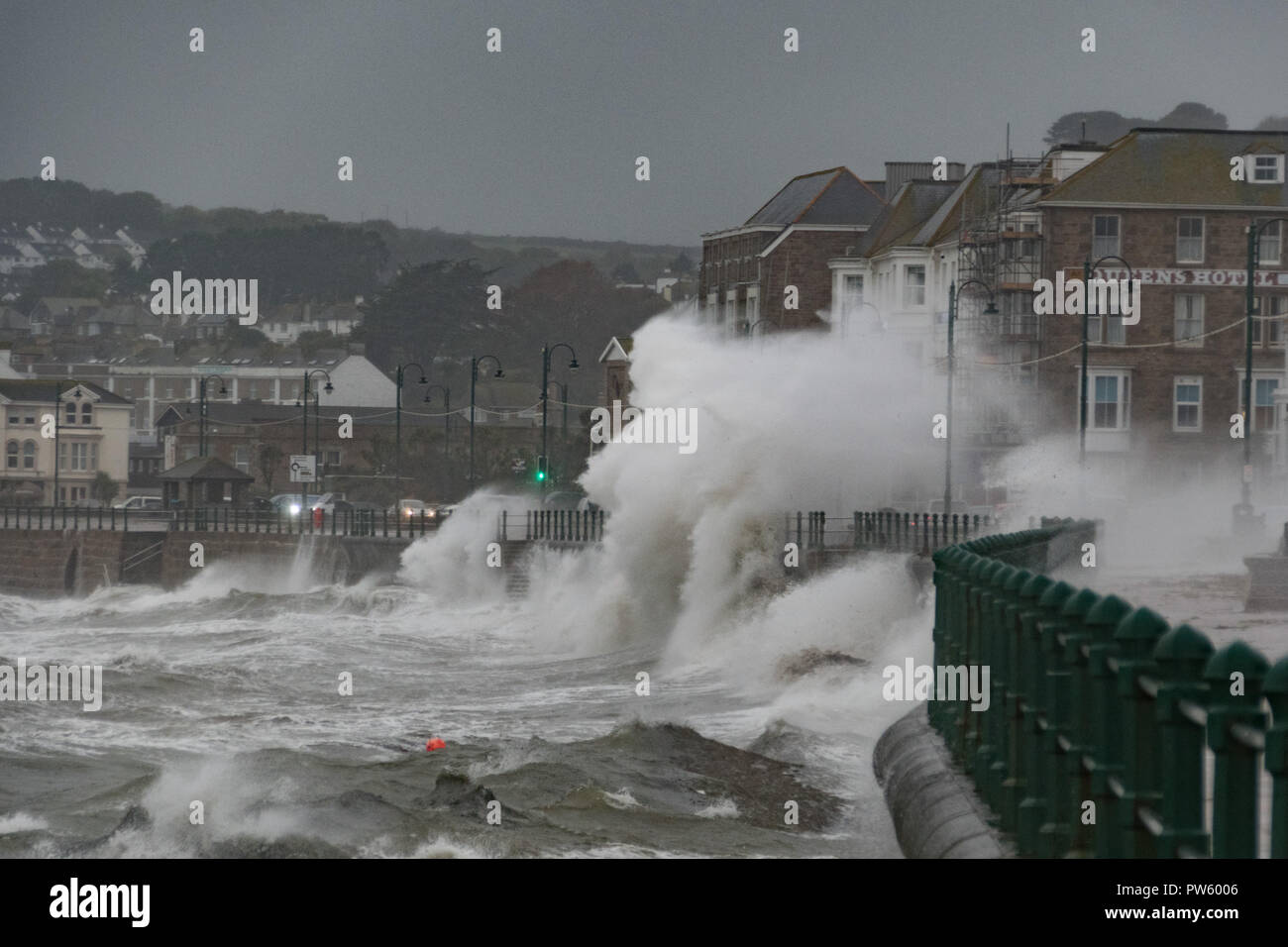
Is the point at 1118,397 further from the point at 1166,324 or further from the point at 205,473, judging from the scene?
the point at 205,473

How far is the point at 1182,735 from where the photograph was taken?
18.0 feet

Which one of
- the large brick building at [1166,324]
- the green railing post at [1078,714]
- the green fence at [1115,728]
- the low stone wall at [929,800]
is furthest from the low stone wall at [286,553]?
the green railing post at [1078,714]

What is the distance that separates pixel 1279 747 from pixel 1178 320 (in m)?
51.8

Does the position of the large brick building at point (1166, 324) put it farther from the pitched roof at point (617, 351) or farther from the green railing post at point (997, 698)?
the green railing post at point (997, 698)

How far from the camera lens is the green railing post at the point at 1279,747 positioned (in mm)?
4590

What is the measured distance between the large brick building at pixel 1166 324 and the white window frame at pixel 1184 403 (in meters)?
0.03

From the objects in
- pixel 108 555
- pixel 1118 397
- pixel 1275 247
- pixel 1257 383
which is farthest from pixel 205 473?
pixel 1275 247

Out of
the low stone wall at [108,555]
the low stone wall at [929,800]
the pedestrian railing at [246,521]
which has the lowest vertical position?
the low stone wall at [108,555]

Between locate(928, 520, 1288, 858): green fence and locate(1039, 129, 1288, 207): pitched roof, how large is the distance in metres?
46.2

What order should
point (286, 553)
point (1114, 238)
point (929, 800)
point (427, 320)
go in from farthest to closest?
1. point (427, 320)
2. point (286, 553)
3. point (1114, 238)
4. point (929, 800)

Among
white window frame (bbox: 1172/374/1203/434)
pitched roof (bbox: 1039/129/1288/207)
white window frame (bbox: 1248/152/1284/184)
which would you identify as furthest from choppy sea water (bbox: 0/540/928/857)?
white window frame (bbox: 1248/152/1284/184)

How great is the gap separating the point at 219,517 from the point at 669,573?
3680cm

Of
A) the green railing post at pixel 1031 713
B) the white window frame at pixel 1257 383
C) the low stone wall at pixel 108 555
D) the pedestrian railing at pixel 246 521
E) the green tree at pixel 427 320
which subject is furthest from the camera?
the green tree at pixel 427 320
